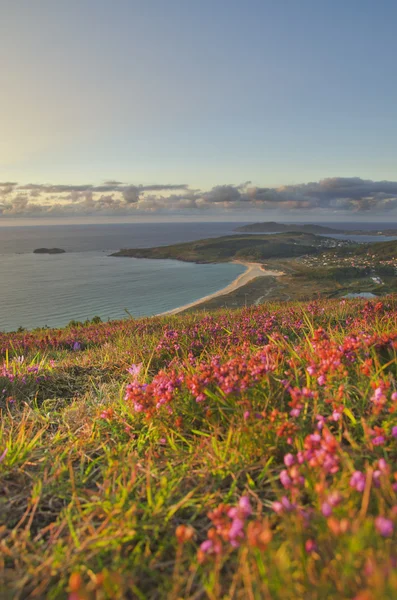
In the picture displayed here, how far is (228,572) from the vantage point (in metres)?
1.79

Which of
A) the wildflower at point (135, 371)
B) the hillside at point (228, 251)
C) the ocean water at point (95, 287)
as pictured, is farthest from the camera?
the hillside at point (228, 251)

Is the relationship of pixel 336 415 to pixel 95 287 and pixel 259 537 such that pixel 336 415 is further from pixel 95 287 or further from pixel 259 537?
pixel 95 287

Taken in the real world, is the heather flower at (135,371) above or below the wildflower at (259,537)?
below

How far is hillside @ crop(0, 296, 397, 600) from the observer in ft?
5.03

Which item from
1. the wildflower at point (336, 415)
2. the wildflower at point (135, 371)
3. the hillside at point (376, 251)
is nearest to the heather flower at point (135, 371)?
the wildflower at point (135, 371)

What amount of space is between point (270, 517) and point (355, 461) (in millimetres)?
619

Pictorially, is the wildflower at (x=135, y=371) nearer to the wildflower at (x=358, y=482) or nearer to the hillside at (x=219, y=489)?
the hillside at (x=219, y=489)

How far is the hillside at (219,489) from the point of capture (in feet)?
5.03

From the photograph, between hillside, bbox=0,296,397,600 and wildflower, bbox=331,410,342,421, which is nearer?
hillside, bbox=0,296,397,600

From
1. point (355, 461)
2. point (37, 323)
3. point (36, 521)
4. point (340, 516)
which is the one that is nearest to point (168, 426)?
point (36, 521)

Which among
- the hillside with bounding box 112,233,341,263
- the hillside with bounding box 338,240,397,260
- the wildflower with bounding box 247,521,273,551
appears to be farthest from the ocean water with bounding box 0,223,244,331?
the wildflower with bounding box 247,521,273,551

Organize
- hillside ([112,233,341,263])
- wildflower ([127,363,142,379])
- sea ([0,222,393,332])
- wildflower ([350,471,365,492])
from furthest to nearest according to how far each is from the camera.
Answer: hillside ([112,233,341,263]) → sea ([0,222,393,332]) → wildflower ([127,363,142,379]) → wildflower ([350,471,365,492])

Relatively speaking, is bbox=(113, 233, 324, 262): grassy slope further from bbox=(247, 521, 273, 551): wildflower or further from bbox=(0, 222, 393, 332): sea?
bbox=(247, 521, 273, 551): wildflower

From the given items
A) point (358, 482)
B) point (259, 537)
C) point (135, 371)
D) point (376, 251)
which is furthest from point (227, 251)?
point (259, 537)
